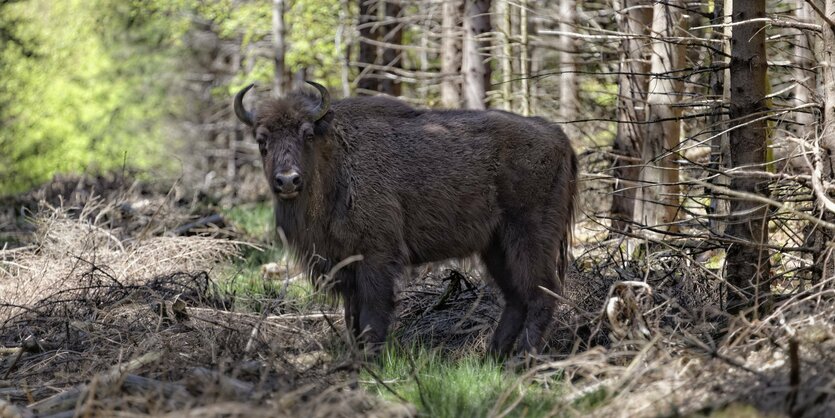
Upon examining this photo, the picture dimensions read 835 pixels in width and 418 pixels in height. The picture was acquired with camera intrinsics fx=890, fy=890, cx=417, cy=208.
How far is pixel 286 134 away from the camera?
7.06 metres

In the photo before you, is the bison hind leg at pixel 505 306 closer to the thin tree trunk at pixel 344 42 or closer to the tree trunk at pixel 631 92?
the tree trunk at pixel 631 92

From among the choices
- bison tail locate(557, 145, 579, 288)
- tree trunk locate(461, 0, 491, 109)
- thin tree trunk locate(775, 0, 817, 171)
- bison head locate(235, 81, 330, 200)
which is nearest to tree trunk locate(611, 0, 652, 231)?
thin tree trunk locate(775, 0, 817, 171)

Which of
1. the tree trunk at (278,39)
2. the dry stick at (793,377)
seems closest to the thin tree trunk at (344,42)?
the tree trunk at (278,39)

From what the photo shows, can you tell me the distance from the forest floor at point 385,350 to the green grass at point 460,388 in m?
0.02

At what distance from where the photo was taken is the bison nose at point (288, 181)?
22.4ft

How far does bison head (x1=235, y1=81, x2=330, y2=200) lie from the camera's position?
6867 millimetres

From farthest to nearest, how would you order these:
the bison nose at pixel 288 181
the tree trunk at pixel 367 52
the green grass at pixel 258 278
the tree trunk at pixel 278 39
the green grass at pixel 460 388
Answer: the tree trunk at pixel 278 39, the tree trunk at pixel 367 52, the green grass at pixel 258 278, the bison nose at pixel 288 181, the green grass at pixel 460 388

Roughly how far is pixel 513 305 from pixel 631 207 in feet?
13.2

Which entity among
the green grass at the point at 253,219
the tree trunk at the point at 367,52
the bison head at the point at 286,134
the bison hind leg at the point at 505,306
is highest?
the tree trunk at the point at 367,52

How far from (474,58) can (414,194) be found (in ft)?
19.9

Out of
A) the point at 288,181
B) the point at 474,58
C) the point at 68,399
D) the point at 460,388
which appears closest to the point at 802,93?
the point at 474,58

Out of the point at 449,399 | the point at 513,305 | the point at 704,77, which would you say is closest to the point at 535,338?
the point at 513,305

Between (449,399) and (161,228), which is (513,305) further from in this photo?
(161,228)

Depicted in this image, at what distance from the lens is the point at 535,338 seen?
6902mm
